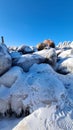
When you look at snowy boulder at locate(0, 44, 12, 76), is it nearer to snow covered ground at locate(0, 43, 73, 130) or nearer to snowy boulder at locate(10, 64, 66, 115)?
snow covered ground at locate(0, 43, 73, 130)

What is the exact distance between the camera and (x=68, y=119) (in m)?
2.44

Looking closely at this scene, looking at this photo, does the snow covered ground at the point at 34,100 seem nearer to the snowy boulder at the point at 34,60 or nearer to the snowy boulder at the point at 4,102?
the snowy boulder at the point at 4,102

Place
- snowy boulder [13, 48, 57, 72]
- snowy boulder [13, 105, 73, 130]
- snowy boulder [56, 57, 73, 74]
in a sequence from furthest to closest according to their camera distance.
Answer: snowy boulder [56, 57, 73, 74] → snowy boulder [13, 48, 57, 72] → snowy boulder [13, 105, 73, 130]

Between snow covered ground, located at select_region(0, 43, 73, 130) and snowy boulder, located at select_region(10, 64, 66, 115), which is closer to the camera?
snow covered ground, located at select_region(0, 43, 73, 130)

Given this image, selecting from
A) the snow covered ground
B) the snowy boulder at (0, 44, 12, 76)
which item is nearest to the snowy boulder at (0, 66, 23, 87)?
the snow covered ground

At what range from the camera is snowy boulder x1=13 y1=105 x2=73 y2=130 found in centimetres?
231

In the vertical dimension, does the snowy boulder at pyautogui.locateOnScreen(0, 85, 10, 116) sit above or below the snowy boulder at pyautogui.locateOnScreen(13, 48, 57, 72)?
below

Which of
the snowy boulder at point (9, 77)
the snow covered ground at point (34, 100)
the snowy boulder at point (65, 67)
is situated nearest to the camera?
the snow covered ground at point (34, 100)

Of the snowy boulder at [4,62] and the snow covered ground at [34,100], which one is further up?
the snowy boulder at [4,62]

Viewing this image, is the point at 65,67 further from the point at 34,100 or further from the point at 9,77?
the point at 34,100

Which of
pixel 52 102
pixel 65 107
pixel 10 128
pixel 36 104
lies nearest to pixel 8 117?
pixel 10 128

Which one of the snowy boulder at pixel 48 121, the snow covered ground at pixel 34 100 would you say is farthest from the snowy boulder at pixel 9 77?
the snowy boulder at pixel 48 121

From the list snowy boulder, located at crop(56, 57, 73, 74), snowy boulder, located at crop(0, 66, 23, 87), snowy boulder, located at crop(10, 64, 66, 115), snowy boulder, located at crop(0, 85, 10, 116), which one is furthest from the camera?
snowy boulder, located at crop(56, 57, 73, 74)

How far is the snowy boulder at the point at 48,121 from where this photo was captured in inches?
91.0
